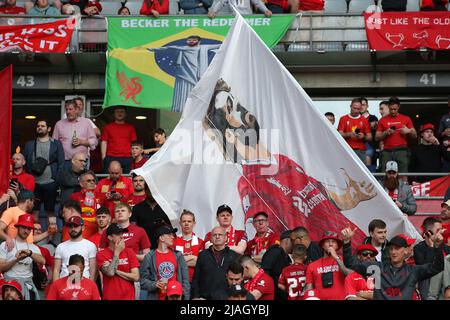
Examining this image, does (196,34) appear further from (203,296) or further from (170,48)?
(203,296)

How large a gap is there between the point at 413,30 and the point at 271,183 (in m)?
6.72

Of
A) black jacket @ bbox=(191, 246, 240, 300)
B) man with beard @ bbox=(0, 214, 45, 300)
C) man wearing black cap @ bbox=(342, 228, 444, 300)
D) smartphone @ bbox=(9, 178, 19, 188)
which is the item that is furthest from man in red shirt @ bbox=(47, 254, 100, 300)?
smartphone @ bbox=(9, 178, 19, 188)

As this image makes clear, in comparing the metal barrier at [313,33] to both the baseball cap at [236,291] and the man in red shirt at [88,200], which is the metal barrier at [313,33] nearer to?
the man in red shirt at [88,200]

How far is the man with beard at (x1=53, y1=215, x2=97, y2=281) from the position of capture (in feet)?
48.0

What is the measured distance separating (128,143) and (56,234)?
2.89 meters

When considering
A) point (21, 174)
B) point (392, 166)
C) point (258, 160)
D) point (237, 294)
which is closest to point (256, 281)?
point (237, 294)

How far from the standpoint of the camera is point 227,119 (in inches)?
642

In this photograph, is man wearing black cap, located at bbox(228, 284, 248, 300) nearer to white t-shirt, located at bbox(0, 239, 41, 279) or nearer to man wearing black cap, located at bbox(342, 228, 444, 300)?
man wearing black cap, located at bbox(342, 228, 444, 300)

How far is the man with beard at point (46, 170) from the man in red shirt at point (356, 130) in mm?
4674

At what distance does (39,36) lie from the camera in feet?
71.5

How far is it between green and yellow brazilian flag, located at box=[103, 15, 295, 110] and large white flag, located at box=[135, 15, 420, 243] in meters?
4.42
